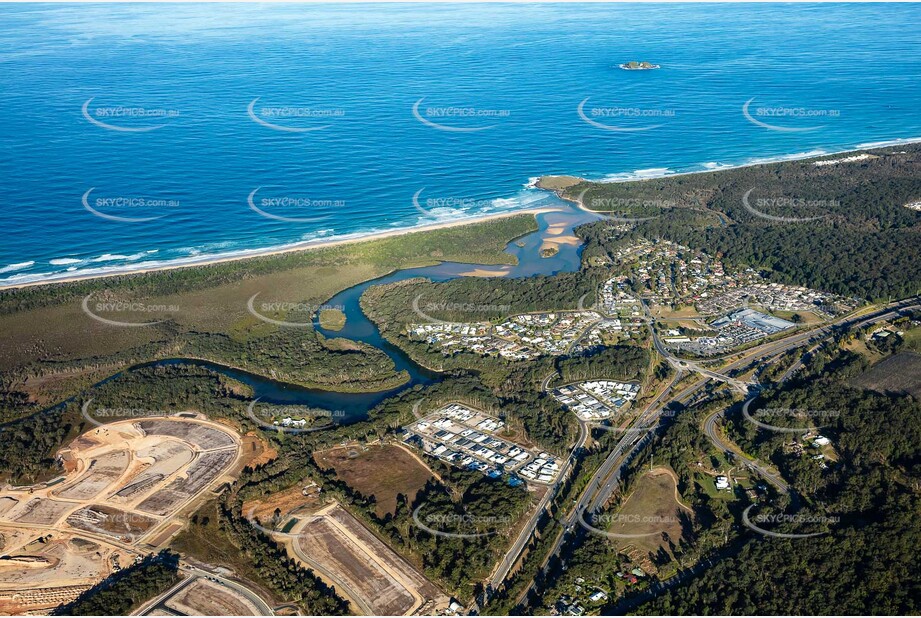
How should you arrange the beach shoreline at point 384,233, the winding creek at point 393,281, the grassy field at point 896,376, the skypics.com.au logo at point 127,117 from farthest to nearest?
the skypics.com.au logo at point 127,117 < the beach shoreline at point 384,233 < the winding creek at point 393,281 < the grassy field at point 896,376

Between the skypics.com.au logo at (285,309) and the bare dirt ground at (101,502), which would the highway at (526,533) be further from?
the skypics.com.au logo at (285,309)

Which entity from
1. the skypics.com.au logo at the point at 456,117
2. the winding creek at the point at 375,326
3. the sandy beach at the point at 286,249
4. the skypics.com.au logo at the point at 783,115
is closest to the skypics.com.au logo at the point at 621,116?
the skypics.com.au logo at the point at 783,115

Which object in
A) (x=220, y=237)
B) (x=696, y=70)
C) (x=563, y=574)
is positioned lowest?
(x=563, y=574)

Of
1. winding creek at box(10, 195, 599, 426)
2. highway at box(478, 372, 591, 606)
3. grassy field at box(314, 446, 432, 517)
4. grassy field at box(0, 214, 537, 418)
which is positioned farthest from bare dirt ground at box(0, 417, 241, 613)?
highway at box(478, 372, 591, 606)

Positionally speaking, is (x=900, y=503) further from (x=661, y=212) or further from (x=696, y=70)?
(x=696, y=70)

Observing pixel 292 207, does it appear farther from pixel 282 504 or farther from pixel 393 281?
pixel 282 504

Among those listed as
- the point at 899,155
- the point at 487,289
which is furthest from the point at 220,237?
the point at 899,155
